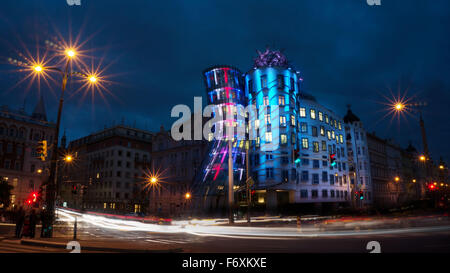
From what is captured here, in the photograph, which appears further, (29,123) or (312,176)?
(29,123)

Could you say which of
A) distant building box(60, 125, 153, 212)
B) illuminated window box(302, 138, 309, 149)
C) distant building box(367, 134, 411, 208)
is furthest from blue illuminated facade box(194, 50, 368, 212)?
distant building box(60, 125, 153, 212)

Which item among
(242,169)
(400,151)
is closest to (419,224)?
(242,169)

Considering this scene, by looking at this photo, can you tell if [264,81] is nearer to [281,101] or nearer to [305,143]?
[281,101]

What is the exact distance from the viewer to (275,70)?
4919cm

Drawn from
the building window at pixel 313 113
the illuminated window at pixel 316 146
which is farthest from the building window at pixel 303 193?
the building window at pixel 313 113

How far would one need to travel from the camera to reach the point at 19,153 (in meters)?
69.6

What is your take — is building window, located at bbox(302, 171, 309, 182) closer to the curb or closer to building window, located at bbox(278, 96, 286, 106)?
building window, located at bbox(278, 96, 286, 106)

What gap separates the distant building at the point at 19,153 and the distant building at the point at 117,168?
9.14m

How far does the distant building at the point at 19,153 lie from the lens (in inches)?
2625

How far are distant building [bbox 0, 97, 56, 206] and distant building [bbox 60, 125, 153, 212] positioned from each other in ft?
30.0
